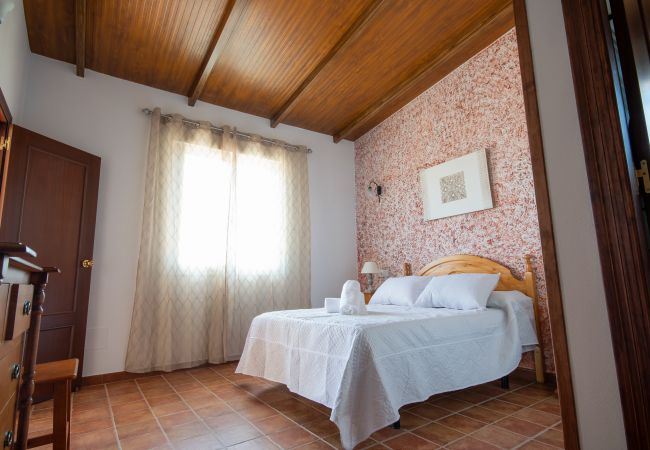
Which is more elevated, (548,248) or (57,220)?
(57,220)

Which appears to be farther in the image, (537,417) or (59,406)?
(537,417)

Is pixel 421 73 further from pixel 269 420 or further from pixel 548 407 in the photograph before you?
pixel 269 420

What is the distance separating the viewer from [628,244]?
0.87 meters

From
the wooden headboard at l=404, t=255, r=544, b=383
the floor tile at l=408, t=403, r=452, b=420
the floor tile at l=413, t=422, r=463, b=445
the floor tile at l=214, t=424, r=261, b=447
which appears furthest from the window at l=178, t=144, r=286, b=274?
the floor tile at l=413, t=422, r=463, b=445

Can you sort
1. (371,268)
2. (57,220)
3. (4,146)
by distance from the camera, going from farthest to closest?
(371,268) → (57,220) → (4,146)

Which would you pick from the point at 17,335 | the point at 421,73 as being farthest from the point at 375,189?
the point at 17,335

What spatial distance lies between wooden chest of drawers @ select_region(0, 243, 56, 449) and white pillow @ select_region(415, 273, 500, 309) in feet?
8.92

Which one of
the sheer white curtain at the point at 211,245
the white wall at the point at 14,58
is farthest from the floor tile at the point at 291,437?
the white wall at the point at 14,58

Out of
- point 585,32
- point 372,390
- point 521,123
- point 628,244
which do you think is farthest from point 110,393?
point 521,123

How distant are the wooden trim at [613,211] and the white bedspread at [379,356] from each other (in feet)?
3.81

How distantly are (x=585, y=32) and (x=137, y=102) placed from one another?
399cm

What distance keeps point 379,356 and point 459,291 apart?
4.44 feet

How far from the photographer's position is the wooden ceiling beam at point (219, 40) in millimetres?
2828

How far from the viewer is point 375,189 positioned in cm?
488
